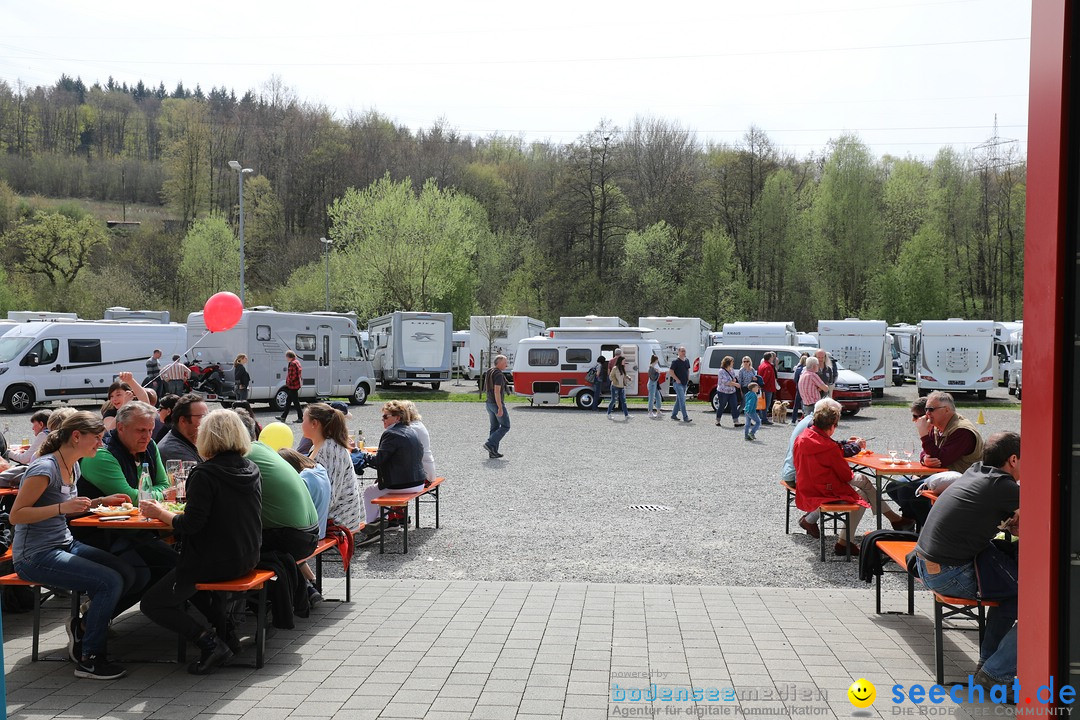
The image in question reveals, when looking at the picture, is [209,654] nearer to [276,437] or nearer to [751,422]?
[276,437]

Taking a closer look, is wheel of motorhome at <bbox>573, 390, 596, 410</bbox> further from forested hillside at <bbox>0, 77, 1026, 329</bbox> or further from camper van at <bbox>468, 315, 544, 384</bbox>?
forested hillside at <bbox>0, 77, 1026, 329</bbox>

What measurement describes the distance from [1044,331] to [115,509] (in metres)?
5.12

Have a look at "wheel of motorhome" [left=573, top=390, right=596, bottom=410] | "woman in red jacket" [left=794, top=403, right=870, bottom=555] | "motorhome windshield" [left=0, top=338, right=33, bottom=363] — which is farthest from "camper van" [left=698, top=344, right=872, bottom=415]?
"motorhome windshield" [left=0, top=338, right=33, bottom=363]

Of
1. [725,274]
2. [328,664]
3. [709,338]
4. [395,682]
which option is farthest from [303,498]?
[725,274]

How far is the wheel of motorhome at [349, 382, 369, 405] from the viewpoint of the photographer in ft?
88.5

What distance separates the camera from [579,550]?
320 inches

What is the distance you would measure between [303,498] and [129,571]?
42.2 inches

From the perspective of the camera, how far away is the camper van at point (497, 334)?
3600 cm

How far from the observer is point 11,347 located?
22547 mm

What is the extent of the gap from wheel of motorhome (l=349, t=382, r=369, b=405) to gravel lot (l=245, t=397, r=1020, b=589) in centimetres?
896

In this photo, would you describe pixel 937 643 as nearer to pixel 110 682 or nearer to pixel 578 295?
pixel 110 682

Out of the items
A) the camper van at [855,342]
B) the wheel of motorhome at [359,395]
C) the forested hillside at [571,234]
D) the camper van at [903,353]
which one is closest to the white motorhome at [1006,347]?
the camper van at [903,353]

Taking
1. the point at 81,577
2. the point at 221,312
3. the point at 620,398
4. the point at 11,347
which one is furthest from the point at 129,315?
the point at 81,577

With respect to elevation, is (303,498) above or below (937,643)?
above
